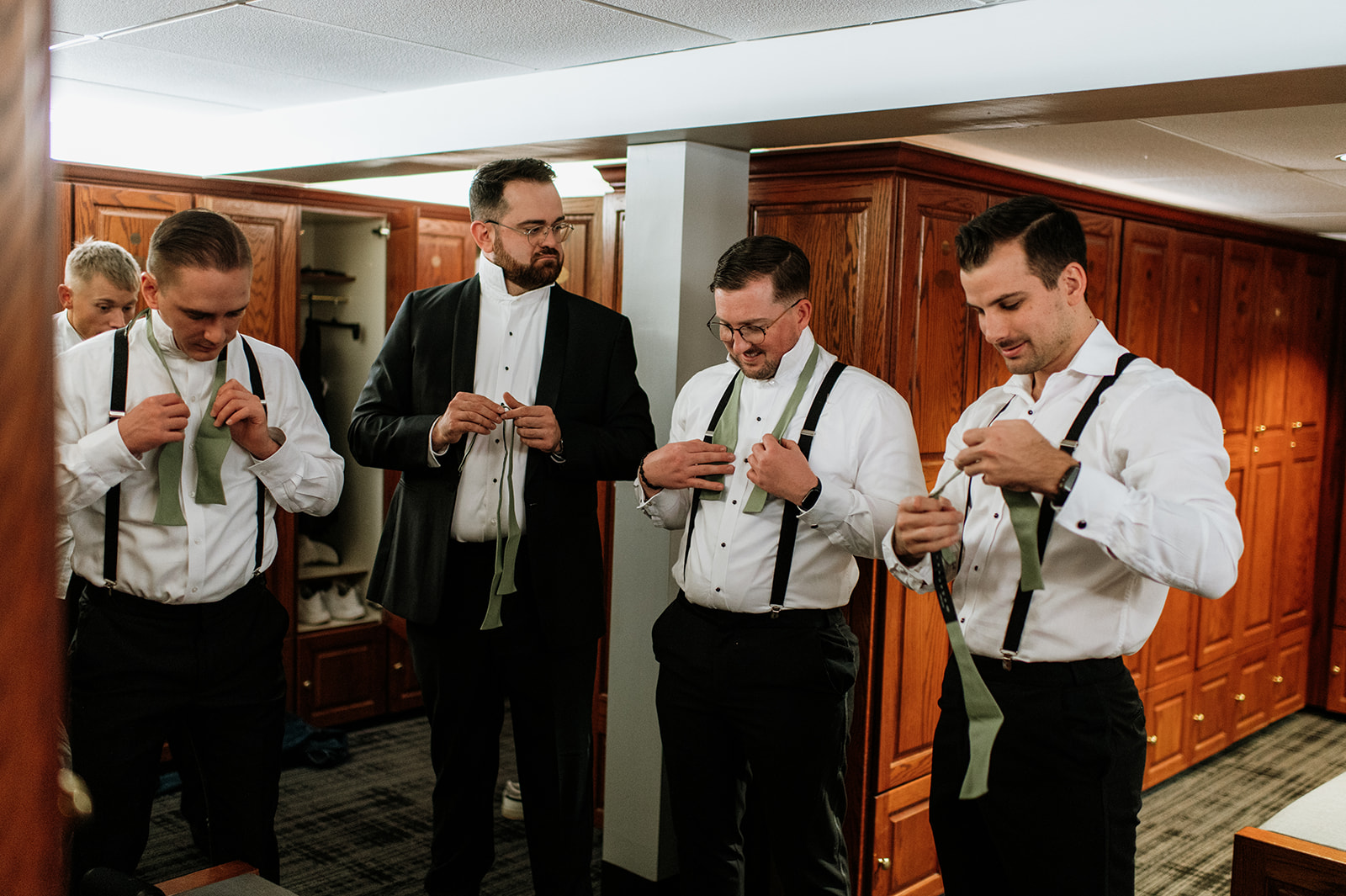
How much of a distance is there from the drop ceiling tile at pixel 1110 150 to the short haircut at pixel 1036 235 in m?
1.05

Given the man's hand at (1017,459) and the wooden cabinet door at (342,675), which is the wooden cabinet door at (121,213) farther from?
the man's hand at (1017,459)

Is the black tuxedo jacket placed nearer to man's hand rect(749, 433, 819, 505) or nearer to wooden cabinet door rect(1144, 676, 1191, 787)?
man's hand rect(749, 433, 819, 505)

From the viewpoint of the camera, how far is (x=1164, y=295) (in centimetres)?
458

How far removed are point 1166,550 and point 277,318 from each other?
3.84 meters

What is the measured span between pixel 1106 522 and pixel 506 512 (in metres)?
1.54

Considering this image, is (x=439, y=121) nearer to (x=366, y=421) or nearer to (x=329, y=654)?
(x=366, y=421)

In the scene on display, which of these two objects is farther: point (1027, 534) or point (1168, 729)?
point (1168, 729)

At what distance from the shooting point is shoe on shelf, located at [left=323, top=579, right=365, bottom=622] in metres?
4.93

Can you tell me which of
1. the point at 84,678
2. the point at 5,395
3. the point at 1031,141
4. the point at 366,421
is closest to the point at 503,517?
the point at 366,421

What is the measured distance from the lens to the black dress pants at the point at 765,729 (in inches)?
98.7

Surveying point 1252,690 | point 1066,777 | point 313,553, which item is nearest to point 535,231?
point 1066,777

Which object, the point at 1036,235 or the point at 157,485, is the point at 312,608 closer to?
the point at 157,485

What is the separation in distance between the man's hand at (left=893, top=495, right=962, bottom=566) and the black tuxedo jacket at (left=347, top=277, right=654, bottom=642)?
3.24 ft

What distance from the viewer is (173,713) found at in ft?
8.09
